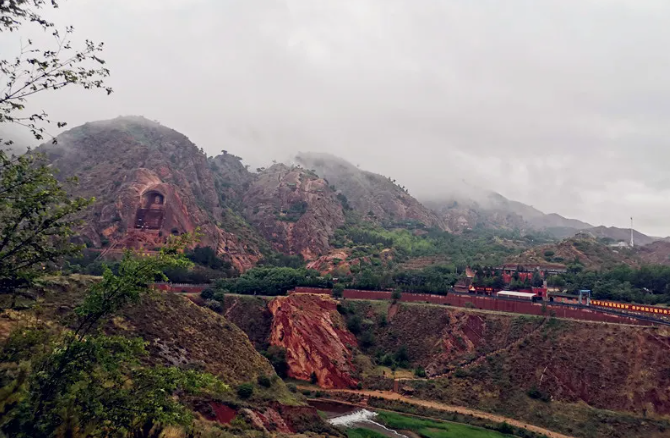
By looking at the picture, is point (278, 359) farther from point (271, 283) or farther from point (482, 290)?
point (482, 290)

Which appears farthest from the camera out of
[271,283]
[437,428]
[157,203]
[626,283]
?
[157,203]

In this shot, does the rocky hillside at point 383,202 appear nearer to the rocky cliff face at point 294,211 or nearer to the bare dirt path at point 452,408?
the rocky cliff face at point 294,211

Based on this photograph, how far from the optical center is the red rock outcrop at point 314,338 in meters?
52.3

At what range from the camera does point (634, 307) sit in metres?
54.2

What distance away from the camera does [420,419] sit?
136ft

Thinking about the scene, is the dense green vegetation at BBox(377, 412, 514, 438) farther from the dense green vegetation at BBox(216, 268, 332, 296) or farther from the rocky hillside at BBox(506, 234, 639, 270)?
the rocky hillside at BBox(506, 234, 639, 270)

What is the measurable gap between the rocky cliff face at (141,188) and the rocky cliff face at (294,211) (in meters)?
13.3

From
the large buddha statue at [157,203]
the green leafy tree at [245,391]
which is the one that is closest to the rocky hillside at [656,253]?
the green leafy tree at [245,391]

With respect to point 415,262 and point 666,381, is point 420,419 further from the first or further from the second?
point 415,262

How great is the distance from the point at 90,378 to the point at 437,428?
120 feet

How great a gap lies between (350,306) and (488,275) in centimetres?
3167

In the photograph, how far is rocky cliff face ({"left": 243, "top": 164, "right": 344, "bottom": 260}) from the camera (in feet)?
375

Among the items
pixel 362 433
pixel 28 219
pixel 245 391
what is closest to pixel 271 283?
pixel 362 433

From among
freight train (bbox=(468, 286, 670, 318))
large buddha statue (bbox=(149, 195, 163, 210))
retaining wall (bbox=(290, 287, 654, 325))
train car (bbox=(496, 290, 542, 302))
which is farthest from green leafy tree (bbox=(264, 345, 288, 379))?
large buddha statue (bbox=(149, 195, 163, 210))
